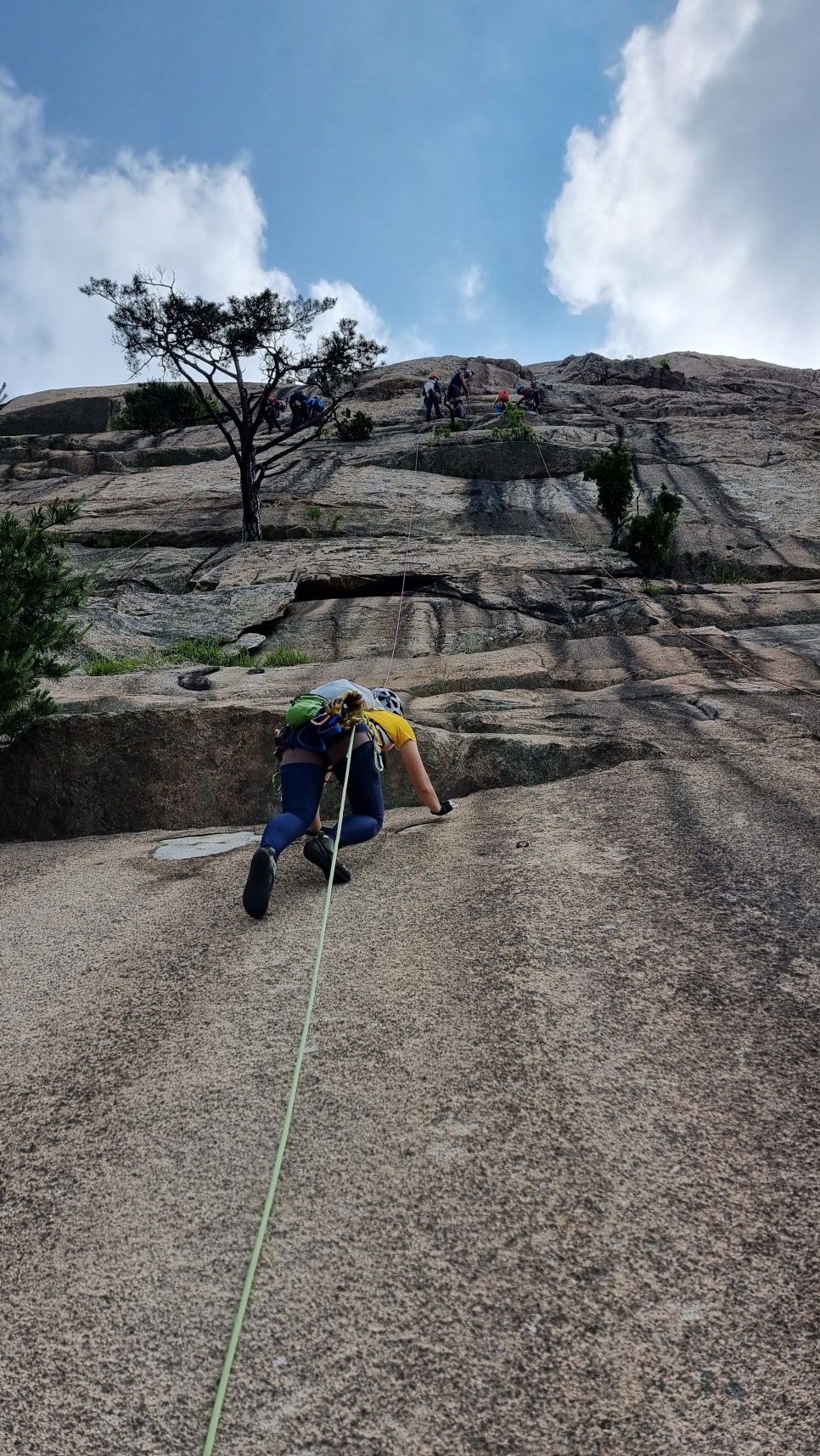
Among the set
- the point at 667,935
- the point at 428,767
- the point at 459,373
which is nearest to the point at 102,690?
the point at 428,767

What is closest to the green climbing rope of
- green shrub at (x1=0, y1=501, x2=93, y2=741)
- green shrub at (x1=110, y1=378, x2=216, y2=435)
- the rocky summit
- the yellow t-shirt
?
the rocky summit

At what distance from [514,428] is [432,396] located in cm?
460

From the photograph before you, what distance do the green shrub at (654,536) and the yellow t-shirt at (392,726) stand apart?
32.1 feet

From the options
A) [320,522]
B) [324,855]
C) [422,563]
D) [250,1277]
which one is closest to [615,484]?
[422,563]

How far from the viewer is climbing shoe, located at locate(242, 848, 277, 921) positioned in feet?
11.2

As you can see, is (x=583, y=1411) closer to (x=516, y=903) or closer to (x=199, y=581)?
(x=516, y=903)

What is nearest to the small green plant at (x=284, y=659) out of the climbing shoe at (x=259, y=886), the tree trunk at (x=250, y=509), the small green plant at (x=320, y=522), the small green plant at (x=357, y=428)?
the climbing shoe at (x=259, y=886)

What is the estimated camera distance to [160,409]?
27.8 metres

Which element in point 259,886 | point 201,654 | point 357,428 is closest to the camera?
point 259,886

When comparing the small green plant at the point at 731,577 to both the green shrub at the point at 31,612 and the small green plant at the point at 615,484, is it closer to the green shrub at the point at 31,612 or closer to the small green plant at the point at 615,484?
the small green plant at the point at 615,484

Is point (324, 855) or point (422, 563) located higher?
point (422, 563)

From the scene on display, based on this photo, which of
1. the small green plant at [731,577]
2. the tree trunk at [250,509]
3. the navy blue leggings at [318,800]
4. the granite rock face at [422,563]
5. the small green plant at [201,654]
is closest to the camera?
the navy blue leggings at [318,800]

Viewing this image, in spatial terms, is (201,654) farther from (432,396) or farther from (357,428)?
(432,396)

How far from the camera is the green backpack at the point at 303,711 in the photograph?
3758mm
